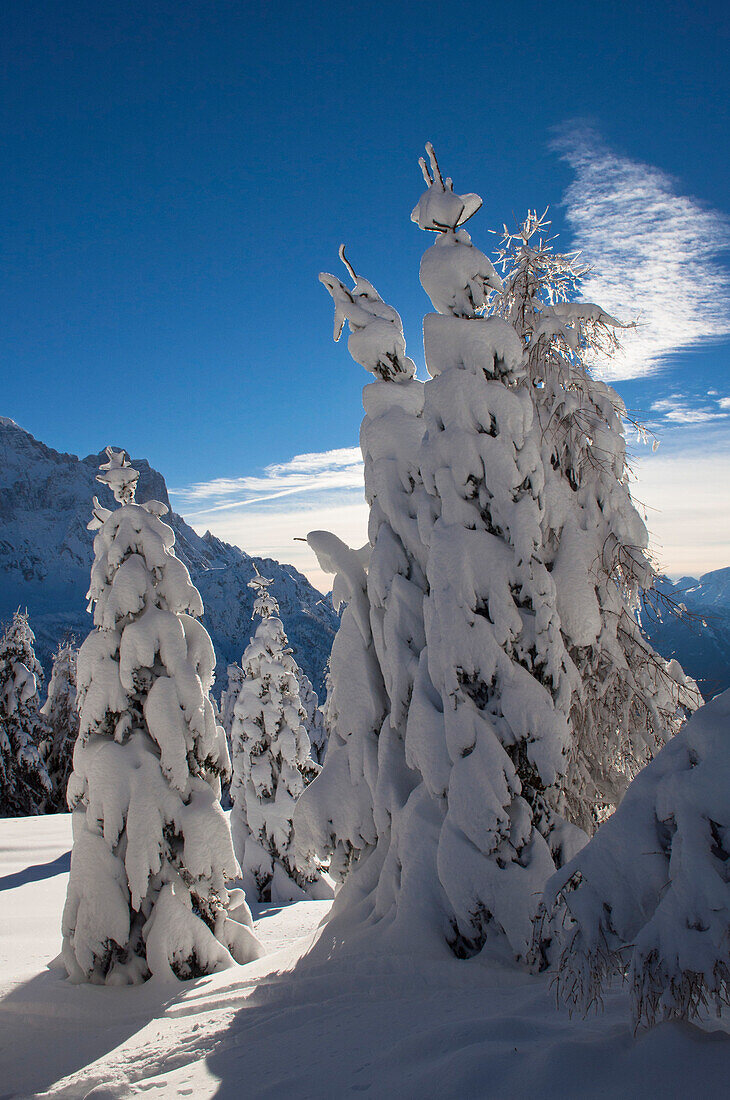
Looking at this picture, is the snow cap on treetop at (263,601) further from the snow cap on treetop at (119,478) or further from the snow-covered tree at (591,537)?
the snow-covered tree at (591,537)

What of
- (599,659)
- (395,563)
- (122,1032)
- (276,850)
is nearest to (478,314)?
(395,563)

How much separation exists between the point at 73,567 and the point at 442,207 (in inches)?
6701

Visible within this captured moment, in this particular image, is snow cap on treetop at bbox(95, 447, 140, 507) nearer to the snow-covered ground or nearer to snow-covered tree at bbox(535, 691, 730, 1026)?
the snow-covered ground

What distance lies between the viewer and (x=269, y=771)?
771 inches

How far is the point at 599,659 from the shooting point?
7148mm

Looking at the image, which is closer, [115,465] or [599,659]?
[599,659]

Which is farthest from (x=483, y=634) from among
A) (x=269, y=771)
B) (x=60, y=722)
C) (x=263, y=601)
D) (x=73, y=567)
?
(x=73, y=567)

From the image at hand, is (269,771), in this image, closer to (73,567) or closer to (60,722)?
(60,722)

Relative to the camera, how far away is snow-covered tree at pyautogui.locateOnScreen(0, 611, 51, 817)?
30.8m

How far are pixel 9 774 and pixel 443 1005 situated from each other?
33824 millimetres

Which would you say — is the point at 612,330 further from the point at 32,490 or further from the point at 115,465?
the point at 32,490

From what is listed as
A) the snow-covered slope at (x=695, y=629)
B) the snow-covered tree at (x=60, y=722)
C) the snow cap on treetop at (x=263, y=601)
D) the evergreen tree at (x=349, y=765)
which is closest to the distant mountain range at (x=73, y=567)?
the snow-covered tree at (x=60, y=722)

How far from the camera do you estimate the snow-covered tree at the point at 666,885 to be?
2.45 m

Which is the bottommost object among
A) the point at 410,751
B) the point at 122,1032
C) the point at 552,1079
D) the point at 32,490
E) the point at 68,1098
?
the point at 122,1032
